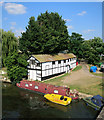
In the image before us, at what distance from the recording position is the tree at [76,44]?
54.6 meters

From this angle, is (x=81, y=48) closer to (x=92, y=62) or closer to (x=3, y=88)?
(x=92, y=62)

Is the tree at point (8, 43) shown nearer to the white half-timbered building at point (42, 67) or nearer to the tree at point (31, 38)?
the tree at point (31, 38)

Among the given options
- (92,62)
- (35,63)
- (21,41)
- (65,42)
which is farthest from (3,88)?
(92,62)

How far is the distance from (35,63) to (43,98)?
1102cm

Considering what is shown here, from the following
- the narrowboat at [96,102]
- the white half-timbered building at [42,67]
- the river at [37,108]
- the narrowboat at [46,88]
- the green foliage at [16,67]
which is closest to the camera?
the river at [37,108]

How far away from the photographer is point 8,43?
49344 mm

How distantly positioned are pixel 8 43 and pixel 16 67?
22.2m

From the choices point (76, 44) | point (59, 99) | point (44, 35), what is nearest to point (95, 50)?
point (76, 44)

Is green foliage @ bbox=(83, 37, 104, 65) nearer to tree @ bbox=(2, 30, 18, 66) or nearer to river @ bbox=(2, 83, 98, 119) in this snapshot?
tree @ bbox=(2, 30, 18, 66)

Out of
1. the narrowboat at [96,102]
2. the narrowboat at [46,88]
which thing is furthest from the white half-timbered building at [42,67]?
the narrowboat at [96,102]

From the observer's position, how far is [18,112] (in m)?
19.1

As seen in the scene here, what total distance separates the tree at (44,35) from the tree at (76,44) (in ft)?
32.3

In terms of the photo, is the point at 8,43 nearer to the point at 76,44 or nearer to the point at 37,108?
the point at 76,44

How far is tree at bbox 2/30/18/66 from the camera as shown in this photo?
159 feet
